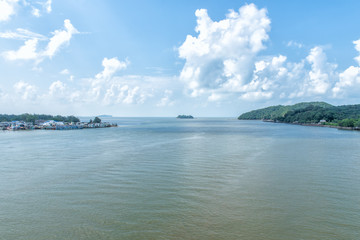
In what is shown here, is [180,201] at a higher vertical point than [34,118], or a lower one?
lower

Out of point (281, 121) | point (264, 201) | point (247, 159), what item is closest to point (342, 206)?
point (264, 201)

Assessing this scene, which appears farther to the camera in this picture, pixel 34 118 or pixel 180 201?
pixel 34 118

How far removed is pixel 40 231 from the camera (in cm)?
952

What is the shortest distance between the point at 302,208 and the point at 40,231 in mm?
11542

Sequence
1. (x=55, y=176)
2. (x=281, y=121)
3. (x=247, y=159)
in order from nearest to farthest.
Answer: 1. (x=55, y=176)
2. (x=247, y=159)
3. (x=281, y=121)

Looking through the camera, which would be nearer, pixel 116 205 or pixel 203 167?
pixel 116 205

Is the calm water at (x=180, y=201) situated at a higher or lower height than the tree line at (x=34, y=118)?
lower

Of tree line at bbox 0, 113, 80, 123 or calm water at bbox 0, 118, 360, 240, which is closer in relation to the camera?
calm water at bbox 0, 118, 360, 240

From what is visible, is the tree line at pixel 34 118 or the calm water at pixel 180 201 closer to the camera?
the calm water at pixel 180 201

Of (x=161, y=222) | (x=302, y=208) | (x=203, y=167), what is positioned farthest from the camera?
(x=203, y=167)

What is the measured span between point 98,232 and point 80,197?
4436mm

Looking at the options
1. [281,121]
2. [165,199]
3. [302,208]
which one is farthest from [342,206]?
[281,121]

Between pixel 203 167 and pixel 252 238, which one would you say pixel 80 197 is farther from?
pixel 203 167

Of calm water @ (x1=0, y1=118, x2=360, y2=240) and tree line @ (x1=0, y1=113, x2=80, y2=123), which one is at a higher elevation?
tree line @ (x1=0, y1=113, x2=80, y2=123)
